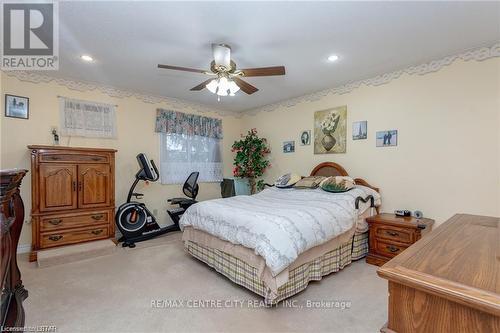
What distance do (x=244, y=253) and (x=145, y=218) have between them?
2359mm

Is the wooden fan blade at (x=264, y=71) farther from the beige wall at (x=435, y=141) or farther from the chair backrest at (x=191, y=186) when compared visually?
the chair backrest at (x=191, y=186)

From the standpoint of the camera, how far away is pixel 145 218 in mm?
4031

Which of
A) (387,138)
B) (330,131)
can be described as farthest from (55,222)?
(387,138)

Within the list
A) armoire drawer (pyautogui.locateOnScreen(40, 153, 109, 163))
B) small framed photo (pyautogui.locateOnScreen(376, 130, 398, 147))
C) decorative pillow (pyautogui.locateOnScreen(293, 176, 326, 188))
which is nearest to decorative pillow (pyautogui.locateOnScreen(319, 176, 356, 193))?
decorative pillow (pyautogui.locateOnScreen(293, 176, 326, 188))

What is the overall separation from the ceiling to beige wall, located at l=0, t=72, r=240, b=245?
52 cm

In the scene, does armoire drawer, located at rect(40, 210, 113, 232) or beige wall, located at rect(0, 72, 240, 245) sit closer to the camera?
armoire drawer, located at rect(40, 210, 113, 232)

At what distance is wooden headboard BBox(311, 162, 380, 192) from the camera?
3.77 metres

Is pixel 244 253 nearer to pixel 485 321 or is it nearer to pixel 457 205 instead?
pixel 485 321

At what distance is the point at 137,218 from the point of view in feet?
13.1

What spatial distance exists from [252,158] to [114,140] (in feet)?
8.51

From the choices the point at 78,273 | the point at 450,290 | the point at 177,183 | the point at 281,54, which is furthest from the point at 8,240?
the point at 177,183

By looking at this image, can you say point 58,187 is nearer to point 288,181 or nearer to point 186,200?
point 186,200

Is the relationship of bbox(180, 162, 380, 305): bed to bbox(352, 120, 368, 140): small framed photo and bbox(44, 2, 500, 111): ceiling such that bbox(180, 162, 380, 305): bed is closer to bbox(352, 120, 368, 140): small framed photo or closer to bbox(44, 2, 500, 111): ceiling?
bbox(352, 120, 368, 140): small framed photo

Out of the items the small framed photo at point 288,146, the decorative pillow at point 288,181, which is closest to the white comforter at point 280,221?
the decorative pillow at point 288,181
